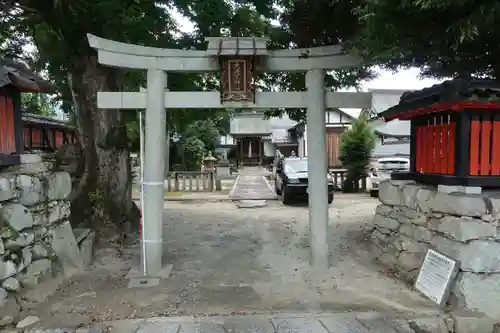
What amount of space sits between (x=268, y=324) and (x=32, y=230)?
11.6 ft

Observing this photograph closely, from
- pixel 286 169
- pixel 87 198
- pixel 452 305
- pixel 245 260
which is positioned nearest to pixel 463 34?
pixel 452 305

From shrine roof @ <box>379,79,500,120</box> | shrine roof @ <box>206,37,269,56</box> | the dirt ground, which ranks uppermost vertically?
shrine roof @ <box>206,37,269,56</box>

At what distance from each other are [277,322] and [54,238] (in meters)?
3.79

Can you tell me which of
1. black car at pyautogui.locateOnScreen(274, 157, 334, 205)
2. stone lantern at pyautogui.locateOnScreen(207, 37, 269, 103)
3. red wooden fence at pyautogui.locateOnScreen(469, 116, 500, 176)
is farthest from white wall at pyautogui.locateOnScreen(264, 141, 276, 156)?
red wooden fence at pyautogui.locateOnScreen(469, 116, 500, 176)

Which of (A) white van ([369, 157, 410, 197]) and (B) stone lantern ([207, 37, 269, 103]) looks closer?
(B) stone lantern ([207, 37, 269, 103])

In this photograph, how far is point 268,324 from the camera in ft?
14.2

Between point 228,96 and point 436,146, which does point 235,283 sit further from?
point 436,146

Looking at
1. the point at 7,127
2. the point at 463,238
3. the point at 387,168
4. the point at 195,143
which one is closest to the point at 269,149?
the point at 195,143

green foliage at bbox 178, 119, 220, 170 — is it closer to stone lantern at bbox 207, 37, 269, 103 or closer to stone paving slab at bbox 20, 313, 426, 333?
stone lantern at bbox 207, 37, 269, 103

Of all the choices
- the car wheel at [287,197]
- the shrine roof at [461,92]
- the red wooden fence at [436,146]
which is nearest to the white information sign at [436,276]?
the red wooden fence at [436,146]

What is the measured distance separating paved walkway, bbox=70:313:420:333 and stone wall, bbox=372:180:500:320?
1045 mm

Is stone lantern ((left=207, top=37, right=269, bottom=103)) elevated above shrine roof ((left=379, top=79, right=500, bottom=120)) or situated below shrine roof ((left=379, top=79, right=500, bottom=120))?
above

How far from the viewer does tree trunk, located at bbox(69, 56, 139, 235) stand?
7941 mm

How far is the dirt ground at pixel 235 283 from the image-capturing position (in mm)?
4750
